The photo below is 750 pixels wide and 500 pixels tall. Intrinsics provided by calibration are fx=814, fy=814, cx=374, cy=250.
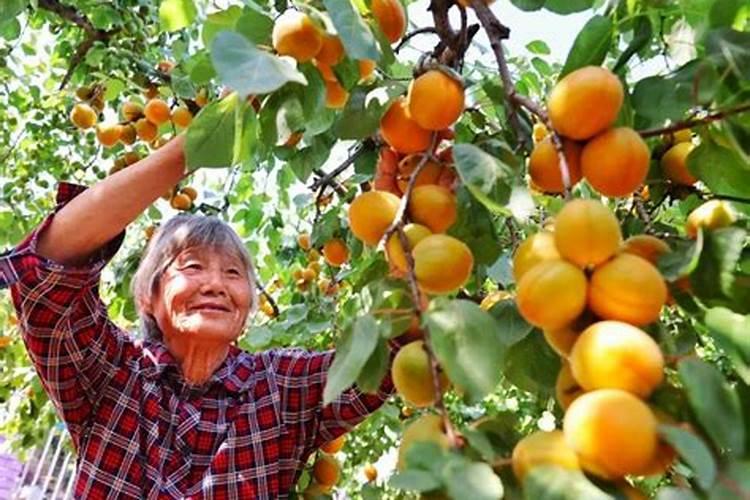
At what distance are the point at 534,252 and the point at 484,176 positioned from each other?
0.09m

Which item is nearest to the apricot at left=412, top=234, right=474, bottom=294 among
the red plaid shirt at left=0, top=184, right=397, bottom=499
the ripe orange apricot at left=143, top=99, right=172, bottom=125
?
the red plaid shirt at left=0, top=184, right=397, bottom=499

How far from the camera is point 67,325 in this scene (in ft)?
5.02

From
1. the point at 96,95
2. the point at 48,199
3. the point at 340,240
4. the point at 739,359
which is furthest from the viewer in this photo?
the point at 48,199

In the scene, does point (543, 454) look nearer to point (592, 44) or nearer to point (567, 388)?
point (567, 388)

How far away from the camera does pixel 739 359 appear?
0.67m

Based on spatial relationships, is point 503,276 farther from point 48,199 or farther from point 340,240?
point 48,199

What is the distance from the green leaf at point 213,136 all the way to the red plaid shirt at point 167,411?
1.84 ft

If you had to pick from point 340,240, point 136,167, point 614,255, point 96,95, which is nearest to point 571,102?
point 614,255

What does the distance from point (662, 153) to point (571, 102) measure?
0.28 metres

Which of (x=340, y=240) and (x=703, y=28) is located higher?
(x=703, y=28)

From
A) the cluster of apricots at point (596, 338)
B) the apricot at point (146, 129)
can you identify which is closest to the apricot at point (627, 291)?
the cluster of apricots at point (596, 338)

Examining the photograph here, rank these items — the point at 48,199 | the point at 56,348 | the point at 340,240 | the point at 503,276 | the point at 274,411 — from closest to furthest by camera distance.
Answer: the point at 503,276 → the point at 56,348 → the point at 274,411 → the point at 340,240 → the point at 48,199

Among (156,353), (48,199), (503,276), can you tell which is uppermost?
(503,276)

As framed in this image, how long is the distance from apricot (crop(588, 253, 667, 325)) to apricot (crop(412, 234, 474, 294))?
0.15 meters
